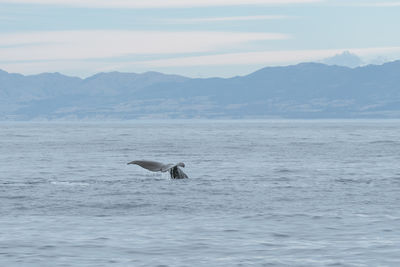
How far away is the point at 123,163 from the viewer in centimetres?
5862

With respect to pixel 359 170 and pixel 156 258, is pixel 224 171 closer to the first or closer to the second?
pixel 359 170

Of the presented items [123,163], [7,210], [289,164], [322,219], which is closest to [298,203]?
[322,219]

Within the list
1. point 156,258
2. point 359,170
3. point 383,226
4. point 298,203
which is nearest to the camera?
point 156,258

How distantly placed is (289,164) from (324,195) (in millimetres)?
23254

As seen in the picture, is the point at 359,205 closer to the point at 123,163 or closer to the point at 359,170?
the point at 359,170

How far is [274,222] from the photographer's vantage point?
82.6 ft

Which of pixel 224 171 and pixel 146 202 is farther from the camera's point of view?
pixel 224 171

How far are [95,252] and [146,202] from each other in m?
10.6

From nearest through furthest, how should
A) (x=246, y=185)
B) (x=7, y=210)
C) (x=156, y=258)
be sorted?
(x=156, y=258), (x=7, y=210), (x=246, y=185)

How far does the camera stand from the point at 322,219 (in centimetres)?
2570

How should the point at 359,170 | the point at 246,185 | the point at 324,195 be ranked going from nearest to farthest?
1. the point at 324,195
2. the point at 246,185
3. the point at 359,170

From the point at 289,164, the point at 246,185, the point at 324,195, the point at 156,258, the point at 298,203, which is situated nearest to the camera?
the point at 156,258

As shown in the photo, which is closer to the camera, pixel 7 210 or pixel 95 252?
pixel 95 252

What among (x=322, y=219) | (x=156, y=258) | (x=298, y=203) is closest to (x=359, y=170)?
(x=298, y=203)
